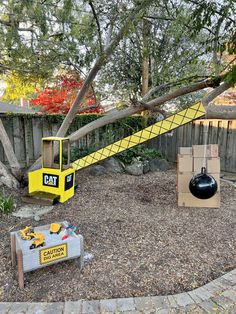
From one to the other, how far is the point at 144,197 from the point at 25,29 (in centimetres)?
421

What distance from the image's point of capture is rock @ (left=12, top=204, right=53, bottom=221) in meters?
3.56

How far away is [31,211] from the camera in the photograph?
3723mm

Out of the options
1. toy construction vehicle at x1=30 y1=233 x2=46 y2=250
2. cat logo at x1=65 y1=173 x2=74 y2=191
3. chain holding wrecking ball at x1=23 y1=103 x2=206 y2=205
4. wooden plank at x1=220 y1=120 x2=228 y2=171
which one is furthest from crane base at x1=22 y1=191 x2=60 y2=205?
wooden plank at x1=220 y1=120 x2=228 y2=171

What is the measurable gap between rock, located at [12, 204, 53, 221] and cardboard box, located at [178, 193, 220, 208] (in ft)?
7.03

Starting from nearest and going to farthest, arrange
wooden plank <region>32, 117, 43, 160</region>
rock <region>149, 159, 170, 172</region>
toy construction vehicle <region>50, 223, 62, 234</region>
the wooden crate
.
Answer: the wooden crate
toy construction vehicle <region>50, 223, 62, 234</region>
rock <region>149, 159, 170, 172</region>
wooden plank <region>32, 117, 43, 160</region>

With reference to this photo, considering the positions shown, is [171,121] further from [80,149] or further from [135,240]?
[80,149]

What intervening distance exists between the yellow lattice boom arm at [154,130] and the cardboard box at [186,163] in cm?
56

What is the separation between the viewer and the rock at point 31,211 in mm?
3561

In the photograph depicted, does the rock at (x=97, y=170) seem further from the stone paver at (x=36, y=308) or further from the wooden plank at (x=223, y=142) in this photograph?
the stone paver at (x=36, y=308)

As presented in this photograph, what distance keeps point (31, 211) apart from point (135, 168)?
117 inches

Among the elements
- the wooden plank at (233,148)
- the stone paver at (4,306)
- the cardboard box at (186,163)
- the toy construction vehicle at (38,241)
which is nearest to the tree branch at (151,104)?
the cardboard box at (186,163)

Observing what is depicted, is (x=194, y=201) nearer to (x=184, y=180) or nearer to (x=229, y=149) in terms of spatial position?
(x=184, y=180)

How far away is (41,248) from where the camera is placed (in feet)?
6.88

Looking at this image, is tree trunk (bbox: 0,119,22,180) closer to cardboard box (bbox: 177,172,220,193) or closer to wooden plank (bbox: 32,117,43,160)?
wooden plank (bbox: 32,117,43,160)
